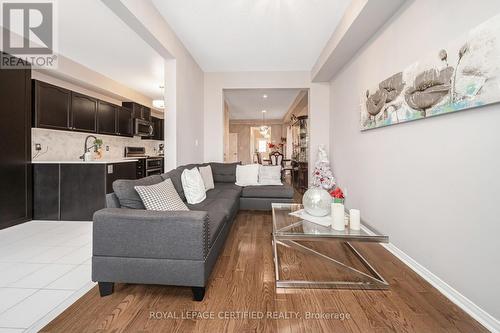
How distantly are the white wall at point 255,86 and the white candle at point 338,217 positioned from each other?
322 cm

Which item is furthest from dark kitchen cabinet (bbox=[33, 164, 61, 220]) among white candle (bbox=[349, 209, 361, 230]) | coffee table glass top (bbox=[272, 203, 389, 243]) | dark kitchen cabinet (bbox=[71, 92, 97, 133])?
white candle (bbox=[349, 209, 361, 230])

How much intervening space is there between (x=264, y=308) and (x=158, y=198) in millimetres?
1162

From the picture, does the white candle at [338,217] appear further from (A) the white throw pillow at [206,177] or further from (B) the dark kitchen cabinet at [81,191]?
(B) the dark kitchen cabinet at [81,191]

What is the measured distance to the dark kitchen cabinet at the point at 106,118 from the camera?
457 centimetres

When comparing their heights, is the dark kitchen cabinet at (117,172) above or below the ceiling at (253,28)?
below

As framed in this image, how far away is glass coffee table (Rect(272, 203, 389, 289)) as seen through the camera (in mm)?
1735

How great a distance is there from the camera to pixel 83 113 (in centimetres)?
Answer: 416

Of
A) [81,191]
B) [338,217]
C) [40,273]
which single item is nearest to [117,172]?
[81,191]

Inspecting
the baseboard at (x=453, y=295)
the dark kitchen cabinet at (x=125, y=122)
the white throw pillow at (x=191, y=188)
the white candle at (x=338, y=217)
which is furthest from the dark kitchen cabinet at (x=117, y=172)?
the baseboard at (x=453, y=295)

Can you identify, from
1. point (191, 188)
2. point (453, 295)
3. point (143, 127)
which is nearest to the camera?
point (453, 295)

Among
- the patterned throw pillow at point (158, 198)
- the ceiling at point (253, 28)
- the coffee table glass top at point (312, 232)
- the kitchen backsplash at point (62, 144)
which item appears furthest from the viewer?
the kitchen backsplash at point (62, 144)

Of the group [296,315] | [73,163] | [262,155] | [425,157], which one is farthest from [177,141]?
[262,155]

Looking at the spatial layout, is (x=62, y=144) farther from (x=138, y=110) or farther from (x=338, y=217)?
(x=338, y=217)

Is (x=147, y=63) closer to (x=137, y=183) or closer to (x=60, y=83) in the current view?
→ (x=60, y=83)
